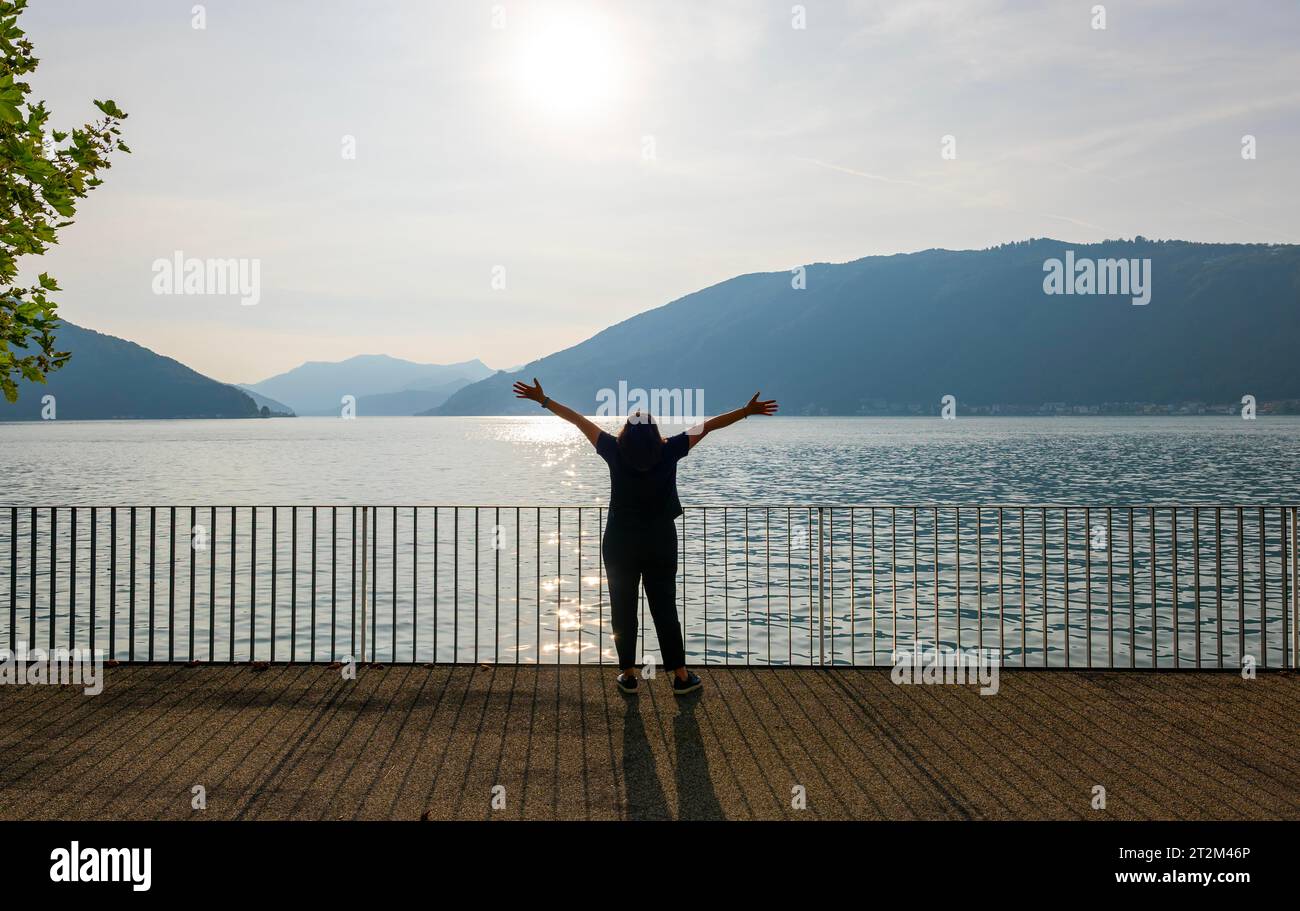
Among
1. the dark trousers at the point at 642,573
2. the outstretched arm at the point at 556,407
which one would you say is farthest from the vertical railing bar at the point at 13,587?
the dark trousers at the point at 642,573

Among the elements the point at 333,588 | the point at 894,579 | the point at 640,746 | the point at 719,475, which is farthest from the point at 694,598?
the point at 719,475

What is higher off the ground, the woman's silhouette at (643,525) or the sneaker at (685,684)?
the woman's silhouette at (643,525)

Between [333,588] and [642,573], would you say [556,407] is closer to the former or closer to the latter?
[642,573]

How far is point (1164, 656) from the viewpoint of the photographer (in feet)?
62.9

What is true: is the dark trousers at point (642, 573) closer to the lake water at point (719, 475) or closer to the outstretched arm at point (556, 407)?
the outstretched arm at point (556, 407)

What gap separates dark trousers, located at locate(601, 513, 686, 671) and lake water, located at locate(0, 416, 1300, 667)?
758 millimetres

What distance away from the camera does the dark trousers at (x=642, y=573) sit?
7137 millimetres

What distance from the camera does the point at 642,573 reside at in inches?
287
